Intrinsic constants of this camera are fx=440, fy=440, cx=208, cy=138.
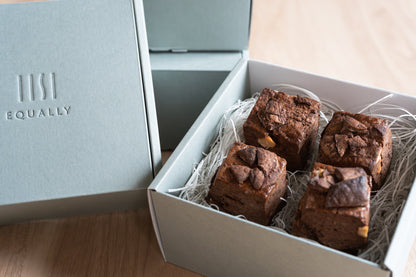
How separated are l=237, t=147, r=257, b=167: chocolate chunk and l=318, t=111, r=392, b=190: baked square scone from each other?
0.14 metres

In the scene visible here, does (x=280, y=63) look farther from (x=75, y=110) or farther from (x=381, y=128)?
(x=75, y=110)

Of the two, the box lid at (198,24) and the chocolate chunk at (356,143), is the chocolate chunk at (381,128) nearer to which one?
the chocolate chunk at (356,143)

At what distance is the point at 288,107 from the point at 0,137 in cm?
60

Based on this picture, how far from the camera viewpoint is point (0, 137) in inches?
35.4

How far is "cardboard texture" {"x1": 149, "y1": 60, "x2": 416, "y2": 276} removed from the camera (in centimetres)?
70

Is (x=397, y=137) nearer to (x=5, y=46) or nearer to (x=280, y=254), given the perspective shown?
(x=280, y=254)

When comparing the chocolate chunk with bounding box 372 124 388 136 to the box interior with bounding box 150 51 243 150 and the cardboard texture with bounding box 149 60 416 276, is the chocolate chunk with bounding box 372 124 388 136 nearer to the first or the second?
the cardboard texture with bounding box 149 60 416 276

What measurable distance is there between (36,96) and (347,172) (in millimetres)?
643

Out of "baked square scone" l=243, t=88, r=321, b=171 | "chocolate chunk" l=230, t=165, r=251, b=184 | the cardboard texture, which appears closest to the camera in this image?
the cardboard texture

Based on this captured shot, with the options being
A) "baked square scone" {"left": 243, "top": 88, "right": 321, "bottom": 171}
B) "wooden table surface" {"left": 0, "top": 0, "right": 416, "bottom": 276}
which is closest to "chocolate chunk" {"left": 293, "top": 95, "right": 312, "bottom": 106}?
"baked square scone" {"left": 243, "top": 88, "right": 321, "bottom": 171}

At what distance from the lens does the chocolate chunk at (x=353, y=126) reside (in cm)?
86

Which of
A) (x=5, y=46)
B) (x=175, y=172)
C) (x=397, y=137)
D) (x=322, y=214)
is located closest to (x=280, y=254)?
(x=322, y=214)

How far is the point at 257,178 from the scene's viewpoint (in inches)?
31.3

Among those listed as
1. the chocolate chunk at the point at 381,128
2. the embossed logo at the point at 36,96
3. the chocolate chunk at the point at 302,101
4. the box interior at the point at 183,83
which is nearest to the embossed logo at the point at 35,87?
the embossed logo at the point at 36,96
